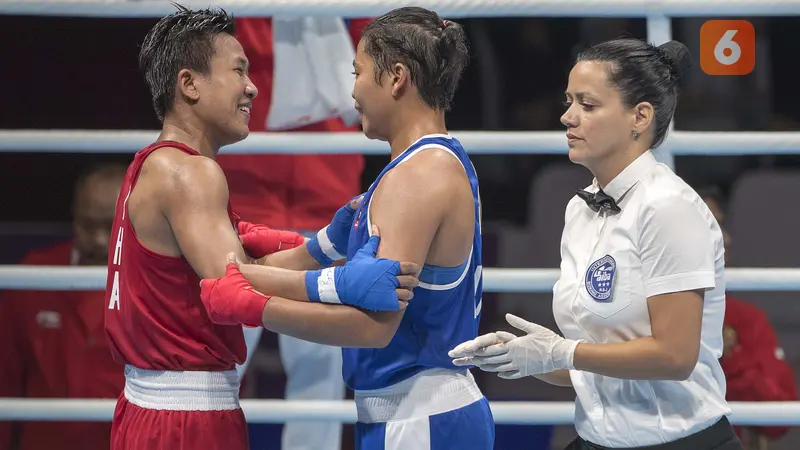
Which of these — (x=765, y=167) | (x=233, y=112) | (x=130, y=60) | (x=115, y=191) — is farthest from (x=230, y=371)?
(x=765, y=167)

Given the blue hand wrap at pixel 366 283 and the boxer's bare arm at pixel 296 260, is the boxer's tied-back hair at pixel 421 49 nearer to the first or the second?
the blue hand wrap at pixel 366 283

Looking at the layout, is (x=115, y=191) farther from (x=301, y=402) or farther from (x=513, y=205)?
(x=513, y=205)

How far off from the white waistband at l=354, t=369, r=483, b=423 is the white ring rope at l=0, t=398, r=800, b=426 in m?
0.87

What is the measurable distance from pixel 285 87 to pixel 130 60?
916 mm

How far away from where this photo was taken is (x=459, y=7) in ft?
9.28

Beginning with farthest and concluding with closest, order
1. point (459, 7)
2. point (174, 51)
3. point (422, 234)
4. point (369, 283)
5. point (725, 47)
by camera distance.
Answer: point (725, 47) < point (459, 7) < point (174, 51) < point (422, 234) < point (369, 283)

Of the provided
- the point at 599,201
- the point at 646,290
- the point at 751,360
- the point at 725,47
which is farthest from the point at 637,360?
the point at 725,47

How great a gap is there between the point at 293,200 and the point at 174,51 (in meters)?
1.00

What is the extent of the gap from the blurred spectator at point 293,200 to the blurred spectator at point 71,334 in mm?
526

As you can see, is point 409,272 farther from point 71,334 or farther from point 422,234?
point 71,334

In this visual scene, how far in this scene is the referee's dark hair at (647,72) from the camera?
2.02m

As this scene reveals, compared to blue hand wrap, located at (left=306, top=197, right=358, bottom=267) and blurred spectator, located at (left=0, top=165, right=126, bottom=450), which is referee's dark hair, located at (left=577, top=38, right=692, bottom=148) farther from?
blurred spectator, located at (left=0, top=165, right=126, bottom=450)

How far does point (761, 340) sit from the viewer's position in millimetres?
3232

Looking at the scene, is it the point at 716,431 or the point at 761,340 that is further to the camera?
the point at 761,340
